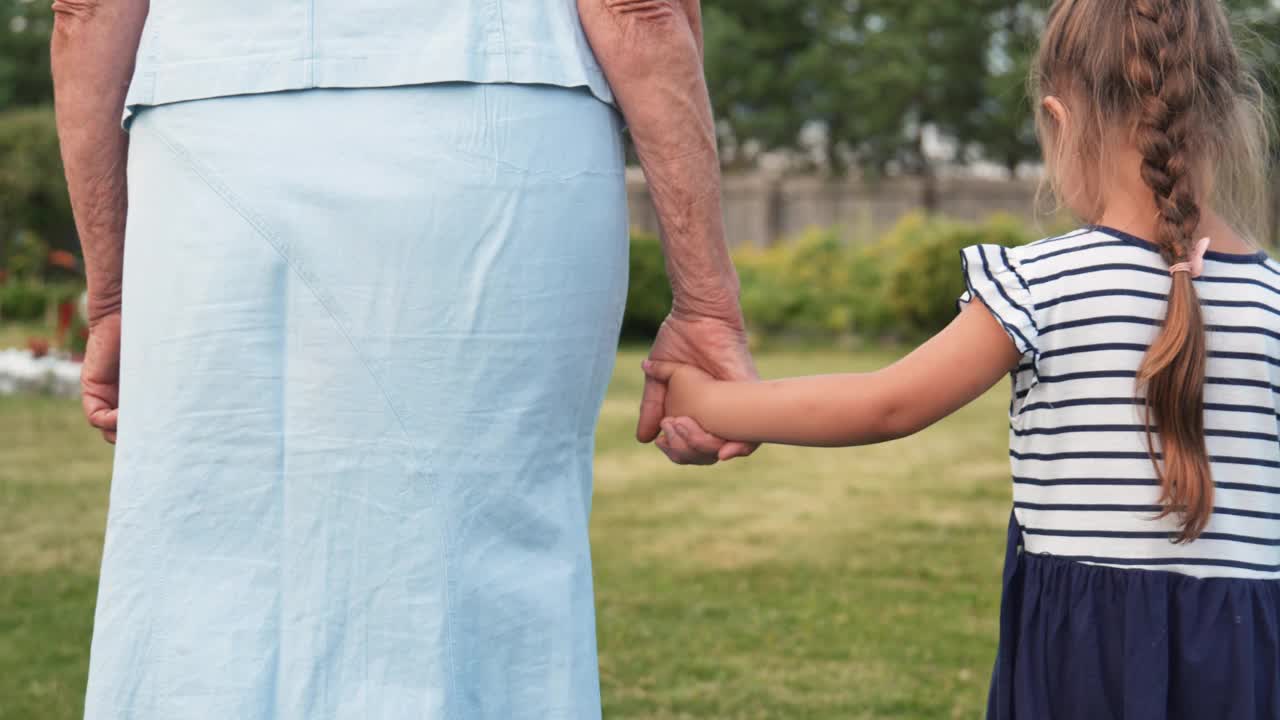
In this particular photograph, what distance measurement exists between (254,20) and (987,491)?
5.66 m

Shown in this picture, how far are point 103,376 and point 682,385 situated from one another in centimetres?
86

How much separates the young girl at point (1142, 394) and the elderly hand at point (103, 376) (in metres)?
1.11

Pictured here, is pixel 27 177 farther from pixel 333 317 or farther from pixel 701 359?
pixel 333 317

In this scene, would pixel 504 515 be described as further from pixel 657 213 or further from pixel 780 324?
pixel 780 324

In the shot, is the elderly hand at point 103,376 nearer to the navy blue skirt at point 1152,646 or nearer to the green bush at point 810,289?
the navy blue skirt at point 1152,646

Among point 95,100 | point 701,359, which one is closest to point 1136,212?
point 701,359

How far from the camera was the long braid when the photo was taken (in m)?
1.76

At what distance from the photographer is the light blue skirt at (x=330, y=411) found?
167cm

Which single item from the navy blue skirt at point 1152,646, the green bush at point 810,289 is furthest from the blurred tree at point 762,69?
the navy blue skirt at point 1152,646

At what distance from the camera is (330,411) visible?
5.51 ft

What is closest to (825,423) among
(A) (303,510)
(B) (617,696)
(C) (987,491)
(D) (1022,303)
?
(D) (1022,303)

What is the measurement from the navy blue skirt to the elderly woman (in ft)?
2.12

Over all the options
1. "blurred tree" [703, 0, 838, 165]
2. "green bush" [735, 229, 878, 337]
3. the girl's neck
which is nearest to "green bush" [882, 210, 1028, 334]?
"green bush" [735, 229, 878, 337]

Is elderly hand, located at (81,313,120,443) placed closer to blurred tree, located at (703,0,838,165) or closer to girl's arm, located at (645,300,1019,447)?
girl's arm, located at (645,300,1019,447)
